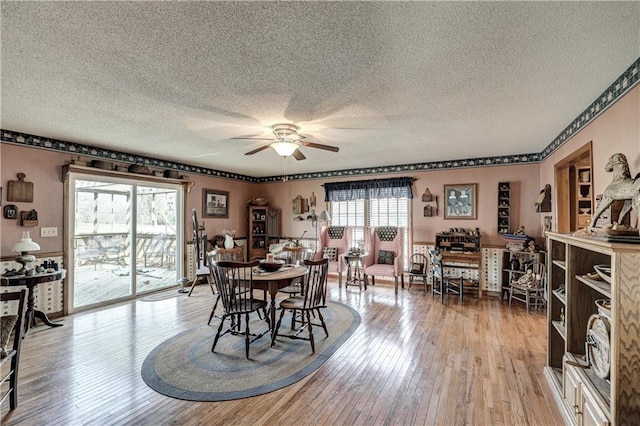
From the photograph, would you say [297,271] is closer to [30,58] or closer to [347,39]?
[347,39]

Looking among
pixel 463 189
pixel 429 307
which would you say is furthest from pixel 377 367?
pixel 463 189

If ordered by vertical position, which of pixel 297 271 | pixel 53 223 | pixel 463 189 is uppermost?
pixel 463 189

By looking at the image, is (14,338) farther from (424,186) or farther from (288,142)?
(424,186)

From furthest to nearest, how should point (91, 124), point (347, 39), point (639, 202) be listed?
point (91, 124), point (347, 39), point (639, 202)

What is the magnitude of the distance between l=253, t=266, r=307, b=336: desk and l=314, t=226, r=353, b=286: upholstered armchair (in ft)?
9.43

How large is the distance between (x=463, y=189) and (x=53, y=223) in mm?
6540

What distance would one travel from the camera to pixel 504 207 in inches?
204

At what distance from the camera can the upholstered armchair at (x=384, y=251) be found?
5.53 metres

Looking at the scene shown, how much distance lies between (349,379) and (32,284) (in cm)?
372

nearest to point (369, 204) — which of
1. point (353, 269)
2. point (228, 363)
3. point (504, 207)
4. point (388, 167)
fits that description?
point (388, 167)

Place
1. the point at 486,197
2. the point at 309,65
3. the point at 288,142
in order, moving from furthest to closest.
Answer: the point at 486,197 < the point at 288,142 < the point at 309,65

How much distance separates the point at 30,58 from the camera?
1970 millimetres

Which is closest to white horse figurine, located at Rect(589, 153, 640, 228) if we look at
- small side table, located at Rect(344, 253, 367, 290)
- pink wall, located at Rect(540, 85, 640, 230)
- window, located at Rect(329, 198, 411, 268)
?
pink wall, located at Rect(540, 85, 640, 230)

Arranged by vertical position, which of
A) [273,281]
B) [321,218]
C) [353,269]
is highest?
[321,218]
